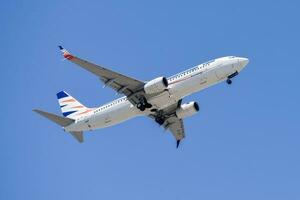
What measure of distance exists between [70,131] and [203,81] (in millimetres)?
17523

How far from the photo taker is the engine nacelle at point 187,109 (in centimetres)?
7625

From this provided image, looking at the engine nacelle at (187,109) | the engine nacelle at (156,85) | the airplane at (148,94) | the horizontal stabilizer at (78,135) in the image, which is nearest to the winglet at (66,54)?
the airplane at (148,94)

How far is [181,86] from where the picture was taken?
68562 mm

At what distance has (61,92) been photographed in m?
85.4

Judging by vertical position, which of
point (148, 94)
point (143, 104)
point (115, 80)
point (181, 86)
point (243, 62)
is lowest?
point (143, 104)

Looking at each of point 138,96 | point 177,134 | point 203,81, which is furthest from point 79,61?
point 177,134

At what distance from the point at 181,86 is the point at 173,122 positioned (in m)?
11.3

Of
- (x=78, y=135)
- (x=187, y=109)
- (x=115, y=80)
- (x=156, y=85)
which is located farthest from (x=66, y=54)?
(x=187, y=109)

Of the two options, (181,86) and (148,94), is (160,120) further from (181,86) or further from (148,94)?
(181,86)

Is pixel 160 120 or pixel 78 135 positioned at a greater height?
pixel 160 120

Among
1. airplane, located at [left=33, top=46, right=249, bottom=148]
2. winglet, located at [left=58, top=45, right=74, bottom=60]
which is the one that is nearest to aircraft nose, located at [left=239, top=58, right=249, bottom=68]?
airplane, located at [left=33, top=46, right=249, bottom=148]

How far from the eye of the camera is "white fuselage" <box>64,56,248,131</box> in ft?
224

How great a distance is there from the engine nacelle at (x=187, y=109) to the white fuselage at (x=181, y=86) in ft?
15.0

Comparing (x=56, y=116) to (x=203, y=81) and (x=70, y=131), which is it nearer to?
(x=70, y=131)
